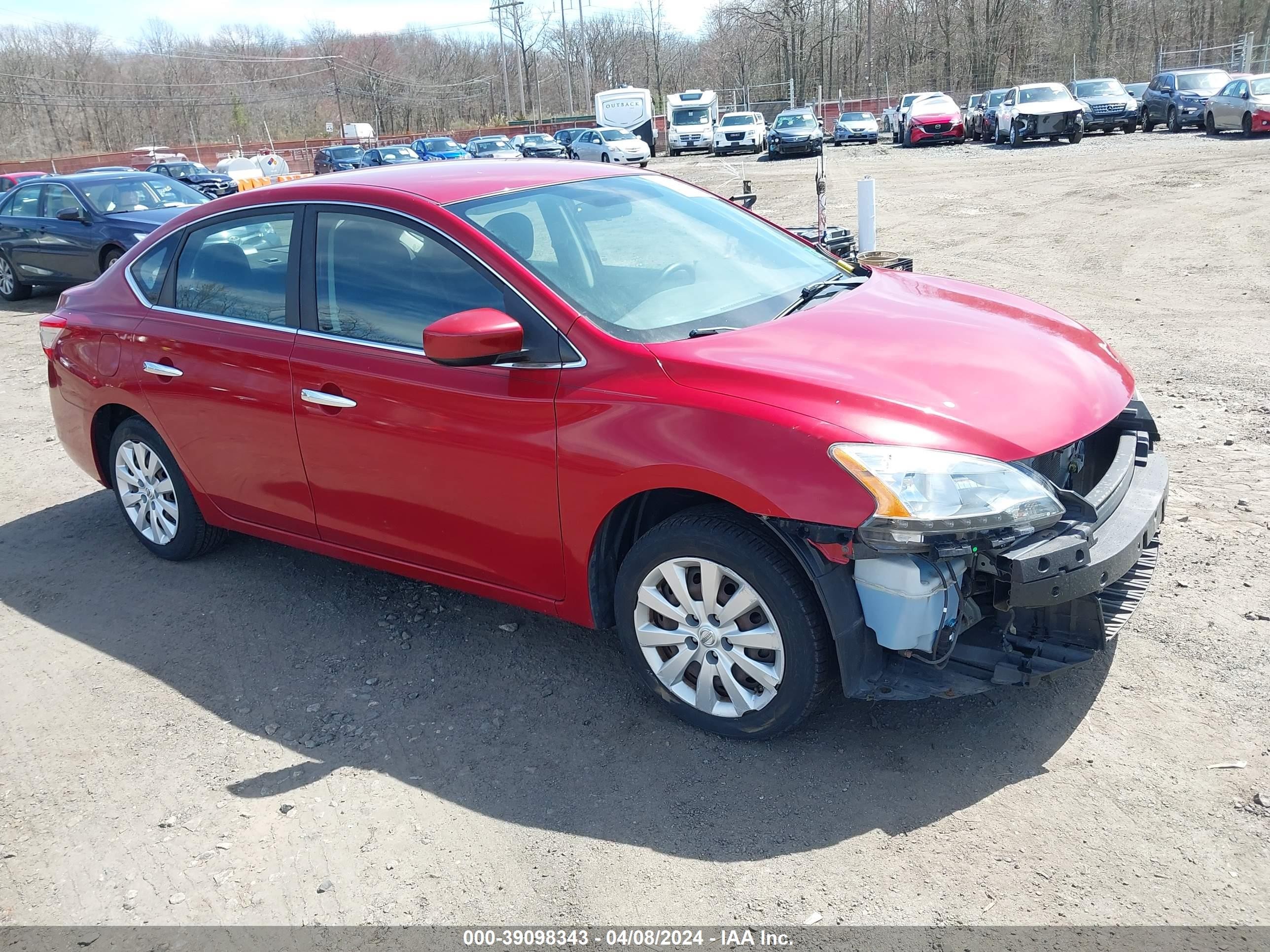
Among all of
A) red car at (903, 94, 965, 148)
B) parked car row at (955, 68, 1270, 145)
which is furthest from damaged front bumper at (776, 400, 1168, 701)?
red car at (903, 94, 965, 148)

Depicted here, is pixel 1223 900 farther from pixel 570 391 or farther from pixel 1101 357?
pixel 570 391

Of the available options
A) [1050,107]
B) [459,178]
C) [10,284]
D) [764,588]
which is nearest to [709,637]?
[764,588]

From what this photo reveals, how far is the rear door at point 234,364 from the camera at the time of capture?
421 cm

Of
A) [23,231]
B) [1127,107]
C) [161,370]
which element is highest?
[1127,107]

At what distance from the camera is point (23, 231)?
45.0 ft

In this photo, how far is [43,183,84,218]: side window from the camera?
519 inches

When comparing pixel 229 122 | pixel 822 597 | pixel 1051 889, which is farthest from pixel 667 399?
pixel 229 122

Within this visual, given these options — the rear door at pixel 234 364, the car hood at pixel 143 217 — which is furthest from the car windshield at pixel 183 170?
the rear door at pixel 234 364

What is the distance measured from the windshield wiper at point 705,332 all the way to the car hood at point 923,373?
0.12ft

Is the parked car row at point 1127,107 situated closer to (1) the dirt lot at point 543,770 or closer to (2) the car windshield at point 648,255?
(1) the dirt lot at point 543,770

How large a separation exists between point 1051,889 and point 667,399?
1723mm

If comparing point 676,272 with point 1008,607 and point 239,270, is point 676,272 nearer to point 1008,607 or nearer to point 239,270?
point 1008,607

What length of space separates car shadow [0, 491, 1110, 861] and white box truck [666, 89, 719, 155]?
41.1 metres

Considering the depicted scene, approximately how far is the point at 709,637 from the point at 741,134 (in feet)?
128
